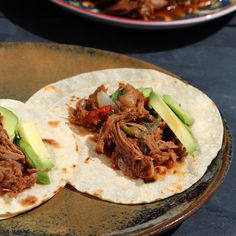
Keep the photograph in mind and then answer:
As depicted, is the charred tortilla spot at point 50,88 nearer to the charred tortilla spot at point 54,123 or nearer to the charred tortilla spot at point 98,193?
the charred tortilla spot at point 54,123

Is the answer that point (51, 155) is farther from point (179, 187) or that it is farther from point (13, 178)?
point (179, 187)

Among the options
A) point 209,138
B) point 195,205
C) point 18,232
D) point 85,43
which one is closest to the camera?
point 18,232

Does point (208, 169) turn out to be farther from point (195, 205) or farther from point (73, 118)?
point (73, 118)

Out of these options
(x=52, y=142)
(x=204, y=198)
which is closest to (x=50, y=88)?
(x=52, y=142)

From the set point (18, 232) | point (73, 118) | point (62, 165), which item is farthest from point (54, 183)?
point (73, 118)

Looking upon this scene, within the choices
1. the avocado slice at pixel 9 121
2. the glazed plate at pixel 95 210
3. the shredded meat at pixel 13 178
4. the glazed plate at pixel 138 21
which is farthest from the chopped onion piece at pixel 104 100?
the glazed plate at pixel 138 21

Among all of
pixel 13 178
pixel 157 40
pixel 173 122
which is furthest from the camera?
pixel 157 40
